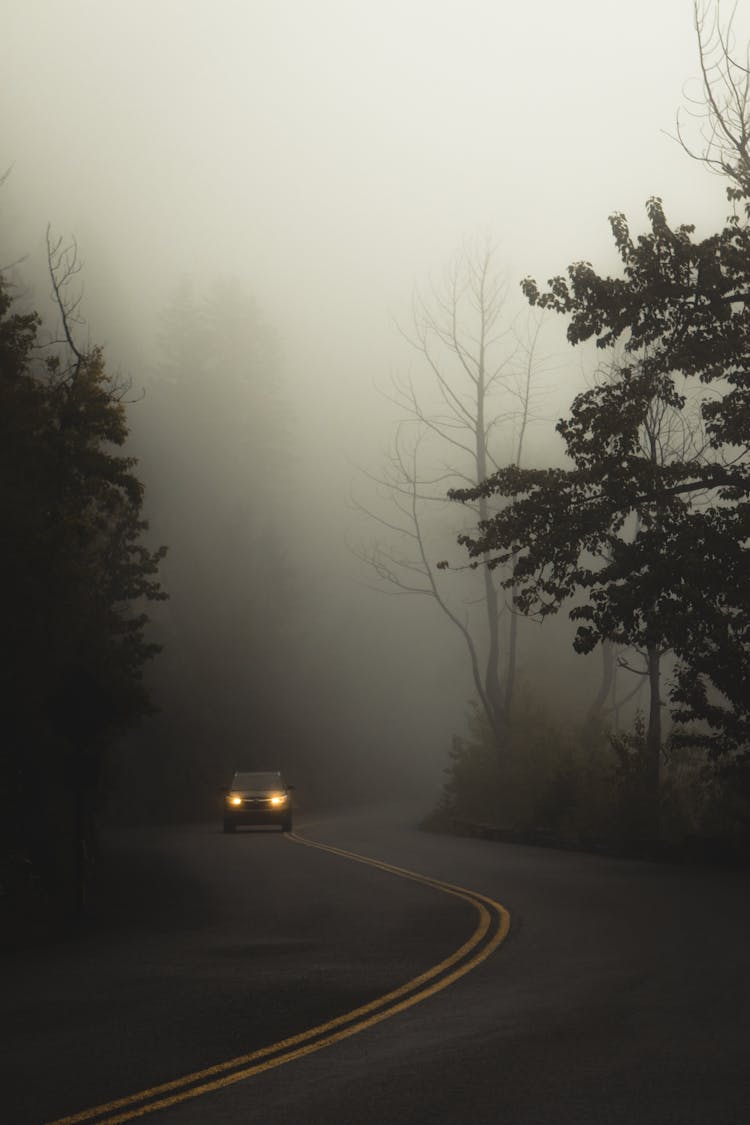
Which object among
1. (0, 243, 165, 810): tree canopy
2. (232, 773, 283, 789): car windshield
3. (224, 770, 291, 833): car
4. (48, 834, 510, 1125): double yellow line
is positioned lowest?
(48, 834, 510, 1125): double yellow line

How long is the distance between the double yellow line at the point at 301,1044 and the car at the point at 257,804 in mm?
25819

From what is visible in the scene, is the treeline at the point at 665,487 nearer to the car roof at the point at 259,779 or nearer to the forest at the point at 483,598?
the forest at the point at 483,598

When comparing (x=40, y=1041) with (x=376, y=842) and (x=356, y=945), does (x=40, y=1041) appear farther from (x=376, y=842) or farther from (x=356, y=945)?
(x=376, y=842)

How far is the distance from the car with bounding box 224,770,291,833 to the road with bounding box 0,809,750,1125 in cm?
1990

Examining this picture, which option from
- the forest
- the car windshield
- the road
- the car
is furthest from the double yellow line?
the car windshield

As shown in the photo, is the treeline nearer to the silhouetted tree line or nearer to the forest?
the forest

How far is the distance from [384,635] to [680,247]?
82289 millimetres

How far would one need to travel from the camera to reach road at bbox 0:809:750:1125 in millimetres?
7559

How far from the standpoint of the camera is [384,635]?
344 feet

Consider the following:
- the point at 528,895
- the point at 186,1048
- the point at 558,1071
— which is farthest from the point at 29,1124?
the point at 528,895

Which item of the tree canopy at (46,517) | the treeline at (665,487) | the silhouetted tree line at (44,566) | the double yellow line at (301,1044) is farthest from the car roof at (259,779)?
the double yellow line at (301,1044)

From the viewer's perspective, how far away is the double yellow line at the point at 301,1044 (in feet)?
24.5

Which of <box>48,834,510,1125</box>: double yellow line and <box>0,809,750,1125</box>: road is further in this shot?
<box>0,809,750,1125</box>: road

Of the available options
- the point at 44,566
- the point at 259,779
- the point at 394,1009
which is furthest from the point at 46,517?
the point at 259,779
